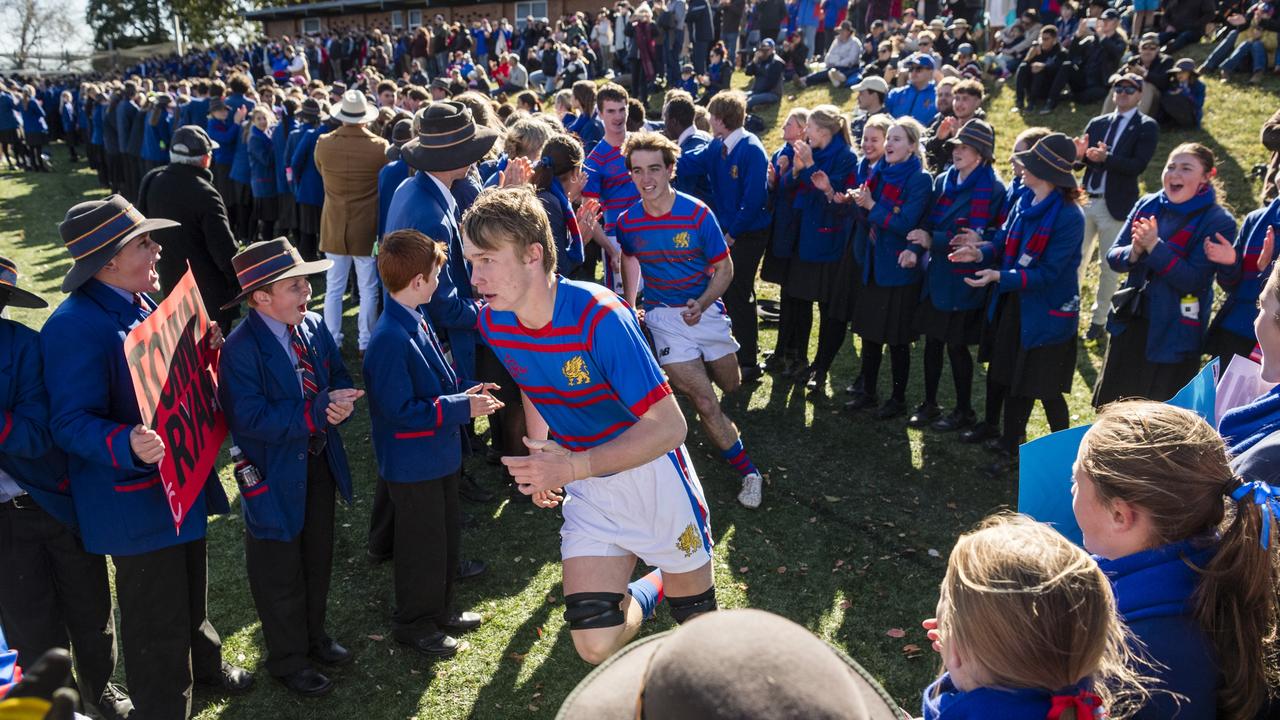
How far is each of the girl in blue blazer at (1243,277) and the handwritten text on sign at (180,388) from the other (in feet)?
17.3

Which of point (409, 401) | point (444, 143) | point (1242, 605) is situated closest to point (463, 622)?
point (409, 401)

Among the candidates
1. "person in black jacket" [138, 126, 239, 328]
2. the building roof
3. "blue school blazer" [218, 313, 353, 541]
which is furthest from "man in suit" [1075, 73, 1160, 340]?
the building roof

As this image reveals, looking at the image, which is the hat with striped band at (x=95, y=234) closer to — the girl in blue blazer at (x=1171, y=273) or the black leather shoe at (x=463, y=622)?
the black leather shoe at (x=463, y=622)

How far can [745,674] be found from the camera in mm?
1221

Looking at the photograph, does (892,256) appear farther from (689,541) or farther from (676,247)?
(689,541)

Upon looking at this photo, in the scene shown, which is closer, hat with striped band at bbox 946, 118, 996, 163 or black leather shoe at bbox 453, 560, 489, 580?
black leather shoe at bbox 453, 560, 489, 580

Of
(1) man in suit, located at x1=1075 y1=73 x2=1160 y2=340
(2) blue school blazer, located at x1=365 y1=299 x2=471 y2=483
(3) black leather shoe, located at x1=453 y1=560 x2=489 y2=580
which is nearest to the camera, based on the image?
(2) blue school blazer, located at x1=365 y1=299 x2=471 y2=483

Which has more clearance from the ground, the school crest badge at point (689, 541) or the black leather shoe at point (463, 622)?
the school crest badge at point (689, 541)

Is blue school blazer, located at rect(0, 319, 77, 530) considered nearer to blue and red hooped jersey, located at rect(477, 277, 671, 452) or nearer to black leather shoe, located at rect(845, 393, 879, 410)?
blue and red hooped jersey, located at rect(477, 277, 671, 452)

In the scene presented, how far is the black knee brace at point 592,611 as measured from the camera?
3322mm

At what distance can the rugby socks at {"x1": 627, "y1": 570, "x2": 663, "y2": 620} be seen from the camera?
139 inches

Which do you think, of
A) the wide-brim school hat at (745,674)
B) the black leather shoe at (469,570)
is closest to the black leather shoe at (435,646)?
the black leather shoe at (469,570)

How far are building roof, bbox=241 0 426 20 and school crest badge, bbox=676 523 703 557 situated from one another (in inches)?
1631

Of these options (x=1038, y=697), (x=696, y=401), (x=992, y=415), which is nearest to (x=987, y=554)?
(x=1038, y=697)
